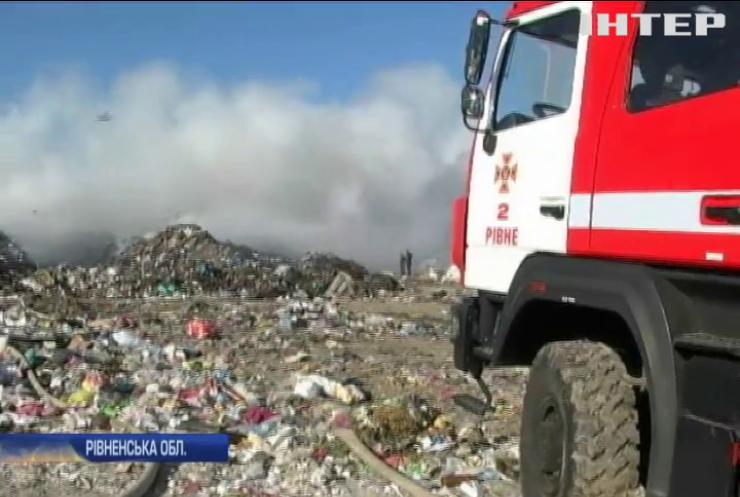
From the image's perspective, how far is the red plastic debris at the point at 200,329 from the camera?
8992 millimetres

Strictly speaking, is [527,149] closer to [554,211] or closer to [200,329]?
[554,211]

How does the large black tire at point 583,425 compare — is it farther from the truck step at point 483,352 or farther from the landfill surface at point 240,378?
the landfill surface at point 240,378

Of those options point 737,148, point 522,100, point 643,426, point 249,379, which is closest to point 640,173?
point 737,148

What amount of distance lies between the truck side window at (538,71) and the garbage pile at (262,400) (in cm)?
199

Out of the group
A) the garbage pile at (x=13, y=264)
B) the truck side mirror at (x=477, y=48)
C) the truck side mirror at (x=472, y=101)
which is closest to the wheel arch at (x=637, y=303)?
the truck side mirror at (x=472, y=101)

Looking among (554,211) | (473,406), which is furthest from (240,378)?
(554,211)

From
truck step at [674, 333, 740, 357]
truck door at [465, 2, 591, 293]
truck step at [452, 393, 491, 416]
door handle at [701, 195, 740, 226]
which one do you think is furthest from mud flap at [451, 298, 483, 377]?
door handle at [701, 195, 740, 226]

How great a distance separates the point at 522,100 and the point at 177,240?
9.03 meters

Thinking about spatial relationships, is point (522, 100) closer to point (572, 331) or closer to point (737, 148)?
point (572, 331)

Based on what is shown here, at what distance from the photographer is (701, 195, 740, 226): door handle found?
2887 mm

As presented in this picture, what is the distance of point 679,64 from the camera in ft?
12.6

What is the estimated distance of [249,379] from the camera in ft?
24.1

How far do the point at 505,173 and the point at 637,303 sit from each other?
152 cm

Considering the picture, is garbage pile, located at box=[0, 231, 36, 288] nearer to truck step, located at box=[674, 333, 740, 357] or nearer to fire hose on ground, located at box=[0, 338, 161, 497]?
fire hose on ground, located at box=[0, 338, 161, 497]
